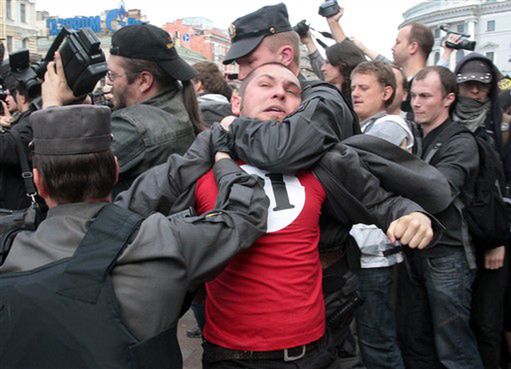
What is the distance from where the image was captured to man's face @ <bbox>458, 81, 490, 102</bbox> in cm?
389

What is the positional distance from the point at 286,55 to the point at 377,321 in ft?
5.50

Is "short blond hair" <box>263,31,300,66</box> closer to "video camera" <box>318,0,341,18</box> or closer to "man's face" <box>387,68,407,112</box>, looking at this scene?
"man's face" <box>387,68,407,112</box>

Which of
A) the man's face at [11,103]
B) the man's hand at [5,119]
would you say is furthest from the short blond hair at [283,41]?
the man's face at [11,103]

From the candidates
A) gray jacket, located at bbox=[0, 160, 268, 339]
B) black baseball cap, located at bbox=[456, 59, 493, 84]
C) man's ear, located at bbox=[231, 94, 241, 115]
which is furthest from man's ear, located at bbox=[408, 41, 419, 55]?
gray jacket, located at bbox=[0, 160, 268, 339]

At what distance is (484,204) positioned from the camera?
11.0ft

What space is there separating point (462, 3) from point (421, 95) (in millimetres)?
86930

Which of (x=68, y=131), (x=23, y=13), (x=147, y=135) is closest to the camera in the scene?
(x=68, y=131)

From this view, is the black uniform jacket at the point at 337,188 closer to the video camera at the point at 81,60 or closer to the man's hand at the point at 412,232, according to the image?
the man's hand at the point at 412,232

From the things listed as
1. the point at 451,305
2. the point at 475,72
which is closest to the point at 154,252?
the point at 451,305

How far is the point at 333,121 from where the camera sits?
82.3 inches

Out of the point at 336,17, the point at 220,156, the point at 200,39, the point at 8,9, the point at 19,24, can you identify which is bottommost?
the point at 200,39

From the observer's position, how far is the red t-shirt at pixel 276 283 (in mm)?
1873

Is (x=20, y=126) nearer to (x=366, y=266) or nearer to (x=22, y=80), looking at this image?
(x=22, y=80)

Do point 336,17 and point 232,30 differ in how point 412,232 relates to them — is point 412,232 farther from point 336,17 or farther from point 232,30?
point 336,17
